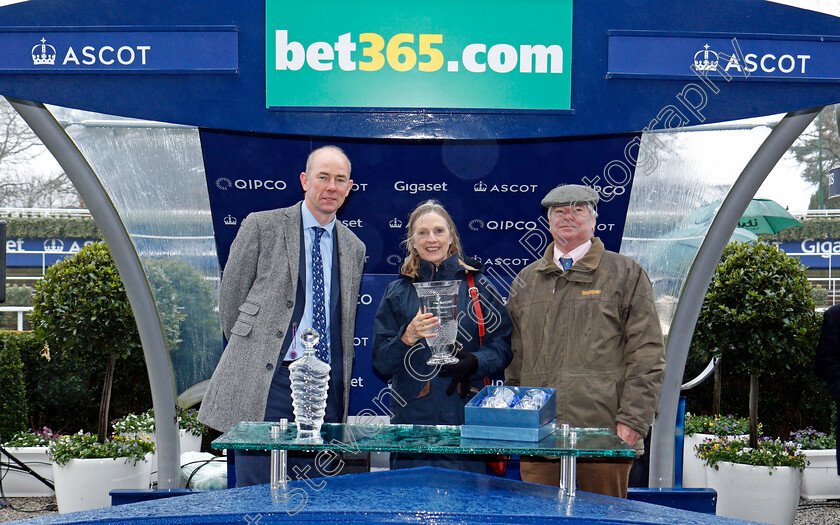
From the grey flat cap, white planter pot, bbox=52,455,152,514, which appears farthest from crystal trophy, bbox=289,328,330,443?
white planter pot, bbox=52,455,152,514

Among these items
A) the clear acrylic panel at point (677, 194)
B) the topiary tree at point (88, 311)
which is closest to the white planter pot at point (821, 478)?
the clear acrylic panel at point (677, 194)

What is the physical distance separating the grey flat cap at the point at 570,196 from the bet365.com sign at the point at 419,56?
0.37 meters

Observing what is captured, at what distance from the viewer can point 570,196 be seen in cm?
353

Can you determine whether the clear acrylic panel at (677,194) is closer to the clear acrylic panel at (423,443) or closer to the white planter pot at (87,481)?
the clear acrylic panel at (423,443)

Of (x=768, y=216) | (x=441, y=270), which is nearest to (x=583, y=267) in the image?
(x=441, y=270)

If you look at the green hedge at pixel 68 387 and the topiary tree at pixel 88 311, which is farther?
the green hedge at pixel 68 387

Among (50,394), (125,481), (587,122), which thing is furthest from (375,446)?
(50,394)

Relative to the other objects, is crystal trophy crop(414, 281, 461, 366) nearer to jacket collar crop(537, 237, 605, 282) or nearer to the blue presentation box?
the blue presentation box

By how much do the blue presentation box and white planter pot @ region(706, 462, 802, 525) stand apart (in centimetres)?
400

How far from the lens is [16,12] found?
11.4 ft

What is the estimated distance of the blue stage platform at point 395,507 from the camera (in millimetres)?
1936

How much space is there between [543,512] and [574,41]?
89.9 inches

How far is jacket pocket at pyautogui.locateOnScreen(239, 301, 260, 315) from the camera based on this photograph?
386 cm

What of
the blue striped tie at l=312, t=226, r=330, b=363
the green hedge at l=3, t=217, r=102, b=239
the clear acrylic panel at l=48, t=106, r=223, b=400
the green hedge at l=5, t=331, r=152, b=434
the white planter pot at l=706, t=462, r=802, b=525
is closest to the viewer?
the blue striped tie at l=312, t=226, r=330, b=363
